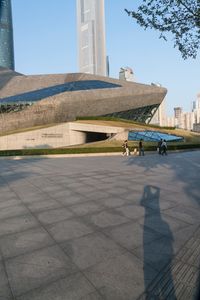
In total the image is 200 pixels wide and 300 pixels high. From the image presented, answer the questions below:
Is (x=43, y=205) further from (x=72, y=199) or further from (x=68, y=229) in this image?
(x=68, y=229)

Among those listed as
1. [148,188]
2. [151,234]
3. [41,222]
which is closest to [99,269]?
[151,234]

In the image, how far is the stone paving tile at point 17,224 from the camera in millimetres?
5590

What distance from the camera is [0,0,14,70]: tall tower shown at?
134137 millimetres

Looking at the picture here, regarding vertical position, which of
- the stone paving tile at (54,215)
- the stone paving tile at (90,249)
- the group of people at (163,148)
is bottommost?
the stone paving tile at (90,249)

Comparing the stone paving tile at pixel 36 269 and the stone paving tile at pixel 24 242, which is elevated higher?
the stone paving tile at pixel 24 242

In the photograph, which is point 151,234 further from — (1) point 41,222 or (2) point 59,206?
(2) point 59,206

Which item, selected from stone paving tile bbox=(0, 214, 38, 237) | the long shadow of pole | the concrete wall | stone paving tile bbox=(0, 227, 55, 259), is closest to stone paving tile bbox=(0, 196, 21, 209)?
stone paving tile bbox=(0, 214, 38, 237)

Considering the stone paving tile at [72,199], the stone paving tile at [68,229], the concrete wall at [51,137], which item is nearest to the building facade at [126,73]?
the concrete wall at [51,137]

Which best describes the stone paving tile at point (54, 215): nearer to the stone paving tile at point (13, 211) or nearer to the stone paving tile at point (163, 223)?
the stone paving tile at point (13, 211)

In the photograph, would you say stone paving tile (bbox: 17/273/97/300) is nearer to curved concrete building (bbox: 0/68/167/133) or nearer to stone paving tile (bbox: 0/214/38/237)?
stone paving tile (bbox: 0/214/38/237)

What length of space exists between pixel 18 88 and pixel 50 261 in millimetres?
51059

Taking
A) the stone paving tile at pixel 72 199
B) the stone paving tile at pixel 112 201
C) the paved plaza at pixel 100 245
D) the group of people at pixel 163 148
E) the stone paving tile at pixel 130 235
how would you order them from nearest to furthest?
the paved plaza at pixel 100 245
the stone paving tile at pixel 130 235
the stone paving tile at pixel 112 201
the stone paving tile at pixel 72 199
the group of people at pixel 163 148

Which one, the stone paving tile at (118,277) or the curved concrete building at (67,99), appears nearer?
the stone paving tile at (118,277)

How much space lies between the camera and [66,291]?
11.3 feet
